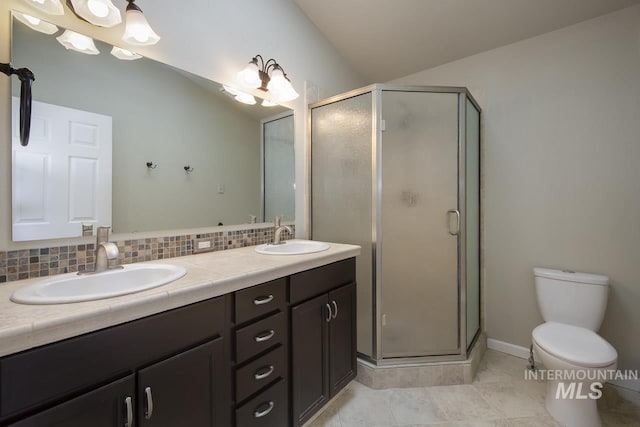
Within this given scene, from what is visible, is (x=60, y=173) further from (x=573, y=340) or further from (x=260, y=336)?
(x=573, y=340)

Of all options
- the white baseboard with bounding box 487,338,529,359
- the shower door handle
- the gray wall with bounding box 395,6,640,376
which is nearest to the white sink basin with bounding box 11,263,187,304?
the shower door handle

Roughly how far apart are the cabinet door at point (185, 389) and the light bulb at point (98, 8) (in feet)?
4.40

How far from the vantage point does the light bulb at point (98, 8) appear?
3.61 feet

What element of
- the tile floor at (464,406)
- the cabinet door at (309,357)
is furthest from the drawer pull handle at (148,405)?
the tile floor at (464,406)

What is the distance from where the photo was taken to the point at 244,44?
5.92 ft

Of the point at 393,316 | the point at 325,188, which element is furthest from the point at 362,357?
the point at 325,188

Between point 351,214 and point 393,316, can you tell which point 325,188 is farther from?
point 393,316

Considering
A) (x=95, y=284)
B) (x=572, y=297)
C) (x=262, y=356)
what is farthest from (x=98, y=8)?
(x=572, y=297)

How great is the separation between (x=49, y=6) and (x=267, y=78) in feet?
3.47

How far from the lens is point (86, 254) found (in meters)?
1.16

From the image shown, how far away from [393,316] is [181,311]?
1443mm

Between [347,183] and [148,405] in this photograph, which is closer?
[148,405]

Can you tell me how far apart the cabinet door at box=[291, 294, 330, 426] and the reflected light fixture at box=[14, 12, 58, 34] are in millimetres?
1505

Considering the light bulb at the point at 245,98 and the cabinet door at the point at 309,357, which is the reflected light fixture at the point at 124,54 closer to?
the light bulb at the point at 245,98
